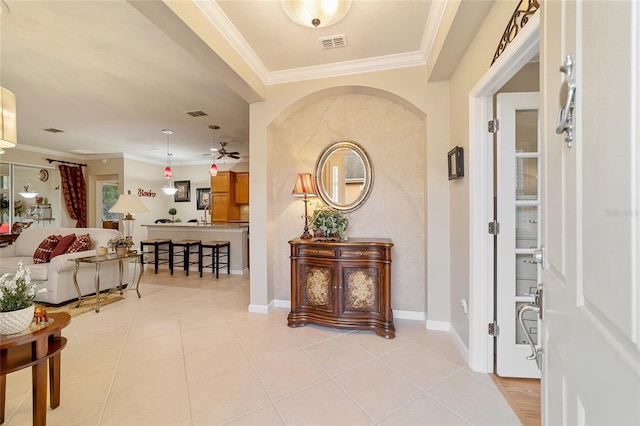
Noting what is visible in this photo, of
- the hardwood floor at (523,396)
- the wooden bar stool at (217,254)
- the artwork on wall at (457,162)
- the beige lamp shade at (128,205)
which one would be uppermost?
the artwork on wall at (457,162)

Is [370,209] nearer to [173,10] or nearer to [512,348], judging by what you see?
[512,348]

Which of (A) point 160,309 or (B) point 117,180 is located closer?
(A) point 160,309

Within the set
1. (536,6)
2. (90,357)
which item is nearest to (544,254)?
(536,6)

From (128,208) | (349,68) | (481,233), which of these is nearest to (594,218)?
(481,233)

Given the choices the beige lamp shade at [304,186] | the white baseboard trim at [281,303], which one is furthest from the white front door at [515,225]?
the white baseboard trim at [281,303]

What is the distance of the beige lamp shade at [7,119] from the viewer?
6.12ft

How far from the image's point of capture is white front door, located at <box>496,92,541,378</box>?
6.43 feet

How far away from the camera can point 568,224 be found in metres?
0.64

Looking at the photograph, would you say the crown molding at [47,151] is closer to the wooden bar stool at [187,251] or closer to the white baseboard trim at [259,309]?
the wooden bar stool at [187,251]

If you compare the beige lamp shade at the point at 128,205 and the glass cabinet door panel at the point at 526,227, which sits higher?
the beige lamp shade at the point at 128,205

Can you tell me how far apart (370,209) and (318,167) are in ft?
2.58

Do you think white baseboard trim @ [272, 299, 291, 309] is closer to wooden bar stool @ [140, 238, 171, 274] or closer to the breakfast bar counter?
the breakfast bar counter

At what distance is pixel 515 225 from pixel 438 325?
132 centimetres

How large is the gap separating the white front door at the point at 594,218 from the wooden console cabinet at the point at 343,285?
1.88 m
